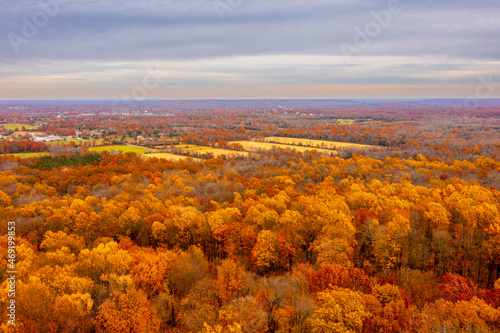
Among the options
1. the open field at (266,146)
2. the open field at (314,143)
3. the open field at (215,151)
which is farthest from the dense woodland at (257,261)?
the open field at (314,143)

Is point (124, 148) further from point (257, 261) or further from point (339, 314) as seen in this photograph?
point (339, 314)

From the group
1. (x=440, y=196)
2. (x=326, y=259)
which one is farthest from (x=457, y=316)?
(x=440, y=196)

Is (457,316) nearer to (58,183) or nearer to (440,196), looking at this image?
(440,196)

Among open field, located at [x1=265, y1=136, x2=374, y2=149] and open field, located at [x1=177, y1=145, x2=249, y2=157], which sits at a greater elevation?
open field, located at [x1=265, y1=136, x2=374, y2=149]

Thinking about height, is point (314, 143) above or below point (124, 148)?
above

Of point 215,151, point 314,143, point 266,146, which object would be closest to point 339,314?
point 215,151

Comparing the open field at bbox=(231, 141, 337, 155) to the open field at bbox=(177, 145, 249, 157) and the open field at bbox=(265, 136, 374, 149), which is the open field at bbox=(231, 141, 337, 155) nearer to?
the open field at bbox=(265, 136, 374, 149)

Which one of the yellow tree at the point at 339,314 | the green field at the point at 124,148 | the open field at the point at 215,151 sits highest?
the yellow tree at the point at 339,314

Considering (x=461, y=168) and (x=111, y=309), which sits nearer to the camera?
(x=111, y=309)

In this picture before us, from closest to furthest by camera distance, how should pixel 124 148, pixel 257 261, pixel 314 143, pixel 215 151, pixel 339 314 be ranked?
pixel 339 314
pixel 257 261
pixel 215 151
pixel 124 148
pixel 314 143

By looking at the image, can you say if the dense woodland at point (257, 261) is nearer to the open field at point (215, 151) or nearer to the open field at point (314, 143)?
the open field at point (215, 151)

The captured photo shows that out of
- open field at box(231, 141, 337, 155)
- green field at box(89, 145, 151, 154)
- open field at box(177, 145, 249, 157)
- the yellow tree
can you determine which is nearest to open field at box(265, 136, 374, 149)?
open field at box(231, 141, 337, 155)
